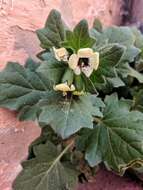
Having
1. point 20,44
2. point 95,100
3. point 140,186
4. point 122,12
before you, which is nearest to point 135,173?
point 140,186

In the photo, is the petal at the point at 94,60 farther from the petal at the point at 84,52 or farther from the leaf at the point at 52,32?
the leaf at the point at 52,32

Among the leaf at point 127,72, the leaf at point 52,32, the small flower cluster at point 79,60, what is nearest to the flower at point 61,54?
the small flower cluster at point 79,60

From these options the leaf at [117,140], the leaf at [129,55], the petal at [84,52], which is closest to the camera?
the petal at [84,52]

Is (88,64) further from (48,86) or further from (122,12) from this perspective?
(122,12)

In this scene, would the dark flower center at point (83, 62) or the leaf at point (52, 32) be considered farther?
the leaf at point (52, 32)

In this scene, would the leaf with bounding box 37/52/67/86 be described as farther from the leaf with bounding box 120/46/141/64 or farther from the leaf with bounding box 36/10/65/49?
the leaf with bounding box 120/46/141/64

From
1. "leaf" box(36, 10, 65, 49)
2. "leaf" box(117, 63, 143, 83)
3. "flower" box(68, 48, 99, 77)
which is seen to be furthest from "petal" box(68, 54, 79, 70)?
"leaf" box(117, 63, 143, 83)
